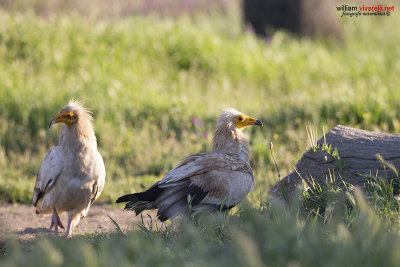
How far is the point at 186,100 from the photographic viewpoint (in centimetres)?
924

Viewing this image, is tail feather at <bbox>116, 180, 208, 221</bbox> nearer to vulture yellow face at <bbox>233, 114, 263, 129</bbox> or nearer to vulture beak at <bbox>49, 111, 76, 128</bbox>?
vulture yellow face at <bbox>233, 114, 263, 129</bbox>

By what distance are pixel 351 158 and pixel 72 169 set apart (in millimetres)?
2401

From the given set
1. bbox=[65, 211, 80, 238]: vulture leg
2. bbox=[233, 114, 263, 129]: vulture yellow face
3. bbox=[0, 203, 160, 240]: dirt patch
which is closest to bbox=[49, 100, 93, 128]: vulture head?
bbox=[65, 211, 80, 238]: vulture leg

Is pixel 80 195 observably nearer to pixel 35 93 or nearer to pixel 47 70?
pixel 35 93

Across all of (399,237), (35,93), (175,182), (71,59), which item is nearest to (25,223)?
(175,182)

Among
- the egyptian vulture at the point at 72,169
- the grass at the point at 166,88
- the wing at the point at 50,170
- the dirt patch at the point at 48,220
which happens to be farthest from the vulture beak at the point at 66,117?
the grass at the point at 166,88

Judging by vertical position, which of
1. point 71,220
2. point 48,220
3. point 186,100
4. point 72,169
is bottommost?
point 48,220

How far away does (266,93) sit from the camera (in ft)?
34.5

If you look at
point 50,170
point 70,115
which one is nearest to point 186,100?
point 70,115

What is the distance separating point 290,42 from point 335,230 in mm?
9442

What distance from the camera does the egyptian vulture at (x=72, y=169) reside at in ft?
17.4

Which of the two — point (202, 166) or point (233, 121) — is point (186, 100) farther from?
point (202, 166)

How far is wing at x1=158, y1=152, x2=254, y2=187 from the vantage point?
185 inches

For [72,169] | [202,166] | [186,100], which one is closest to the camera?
[202,166]
